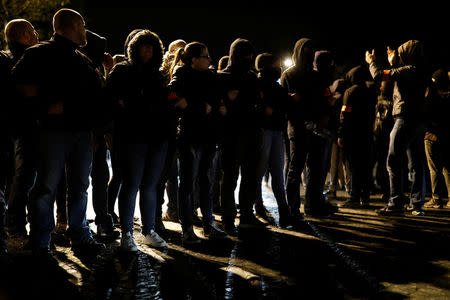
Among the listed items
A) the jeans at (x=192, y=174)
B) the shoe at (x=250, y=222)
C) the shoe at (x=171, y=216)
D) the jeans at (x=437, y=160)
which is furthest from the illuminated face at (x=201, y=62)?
the jeans at (x=437, y=160)

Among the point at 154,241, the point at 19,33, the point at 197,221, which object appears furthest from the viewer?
the point at 197,221

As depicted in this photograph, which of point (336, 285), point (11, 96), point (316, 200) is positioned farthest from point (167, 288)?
point (316, 200)

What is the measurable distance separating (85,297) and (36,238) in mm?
1050

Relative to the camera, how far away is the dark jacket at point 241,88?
195 inches

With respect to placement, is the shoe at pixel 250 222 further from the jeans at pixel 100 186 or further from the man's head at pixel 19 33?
the man's head at pixel 19 33

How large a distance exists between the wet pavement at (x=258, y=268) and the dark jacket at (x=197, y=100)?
124cm

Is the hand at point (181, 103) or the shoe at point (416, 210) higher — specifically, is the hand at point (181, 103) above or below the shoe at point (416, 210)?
above

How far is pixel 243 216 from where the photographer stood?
555cm

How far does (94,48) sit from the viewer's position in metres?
4.76

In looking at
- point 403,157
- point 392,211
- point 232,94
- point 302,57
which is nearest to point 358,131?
point 403,157

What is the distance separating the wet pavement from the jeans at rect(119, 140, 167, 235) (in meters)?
0.41

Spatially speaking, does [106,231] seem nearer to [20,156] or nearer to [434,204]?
[20,156]

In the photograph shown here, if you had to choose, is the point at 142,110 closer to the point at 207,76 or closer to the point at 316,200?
the point at 207,76

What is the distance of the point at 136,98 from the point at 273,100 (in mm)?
2034
